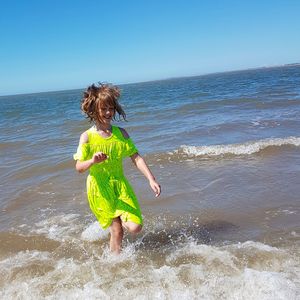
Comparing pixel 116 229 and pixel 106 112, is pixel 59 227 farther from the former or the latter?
pixel 106 112

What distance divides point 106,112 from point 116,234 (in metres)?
1.30

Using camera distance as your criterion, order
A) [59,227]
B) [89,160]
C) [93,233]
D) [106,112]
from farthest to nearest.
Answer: [59,227]
[93,233]
[106,112]
[89,160]

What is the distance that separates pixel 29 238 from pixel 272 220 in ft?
10.3

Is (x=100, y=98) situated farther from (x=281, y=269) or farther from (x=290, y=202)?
(x=290, y=202)

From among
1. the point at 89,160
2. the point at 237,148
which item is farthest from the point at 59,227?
the point at 237,148

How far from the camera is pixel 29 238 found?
16.9 ft

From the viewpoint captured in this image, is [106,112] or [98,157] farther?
[106,112]

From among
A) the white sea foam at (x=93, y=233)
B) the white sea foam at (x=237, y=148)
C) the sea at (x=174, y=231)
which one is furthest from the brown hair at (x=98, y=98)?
the white sea foam at (x=237, y=148)

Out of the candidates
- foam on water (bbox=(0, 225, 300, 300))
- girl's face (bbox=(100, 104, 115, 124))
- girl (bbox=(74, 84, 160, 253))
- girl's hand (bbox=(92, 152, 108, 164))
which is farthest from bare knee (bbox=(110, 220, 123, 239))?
girl's face (bbox=(100, 104, 115, 124))

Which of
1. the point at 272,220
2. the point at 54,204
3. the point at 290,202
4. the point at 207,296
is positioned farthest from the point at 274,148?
the point at 207,296

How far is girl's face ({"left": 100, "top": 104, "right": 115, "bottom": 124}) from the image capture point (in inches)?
149

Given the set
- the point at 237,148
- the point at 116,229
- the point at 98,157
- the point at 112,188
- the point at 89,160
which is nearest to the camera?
the point at 98,157

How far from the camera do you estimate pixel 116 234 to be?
4176mm

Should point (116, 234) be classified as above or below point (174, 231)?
above
